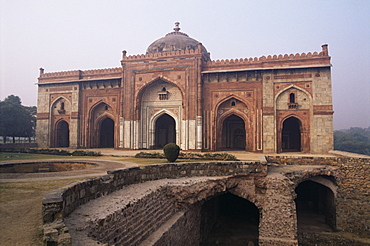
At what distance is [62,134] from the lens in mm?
25094

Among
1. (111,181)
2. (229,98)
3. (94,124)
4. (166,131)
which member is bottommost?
(111,181)

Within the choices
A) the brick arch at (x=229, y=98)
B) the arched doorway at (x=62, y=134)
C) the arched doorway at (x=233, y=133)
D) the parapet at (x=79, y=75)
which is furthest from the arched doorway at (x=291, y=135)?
the arched doorway at (x=62, y=134)

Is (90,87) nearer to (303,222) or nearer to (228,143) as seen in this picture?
(228,143)

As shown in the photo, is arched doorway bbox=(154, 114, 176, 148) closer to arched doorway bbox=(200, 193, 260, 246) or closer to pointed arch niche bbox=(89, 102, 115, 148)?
pointed arch niche bbox=(89, 102, 115, 148)

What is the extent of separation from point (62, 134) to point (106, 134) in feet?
14.0

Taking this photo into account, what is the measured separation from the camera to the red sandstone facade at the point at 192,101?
59.7 ft

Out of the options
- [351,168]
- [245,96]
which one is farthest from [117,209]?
[245,96]

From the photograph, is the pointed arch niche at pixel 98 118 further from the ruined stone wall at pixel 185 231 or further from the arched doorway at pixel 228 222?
the ruined stone wall at pixel 185 231

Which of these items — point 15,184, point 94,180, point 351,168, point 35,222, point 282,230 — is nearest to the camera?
point 35,222

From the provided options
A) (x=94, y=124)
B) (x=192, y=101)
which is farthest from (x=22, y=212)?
(x=94, y=124)

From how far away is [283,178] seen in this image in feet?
30.3

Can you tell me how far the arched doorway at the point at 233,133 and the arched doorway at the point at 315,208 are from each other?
10008 millimetres

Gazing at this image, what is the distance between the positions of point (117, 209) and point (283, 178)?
660 cm

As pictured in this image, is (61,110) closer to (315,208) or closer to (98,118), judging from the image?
(98,118)
